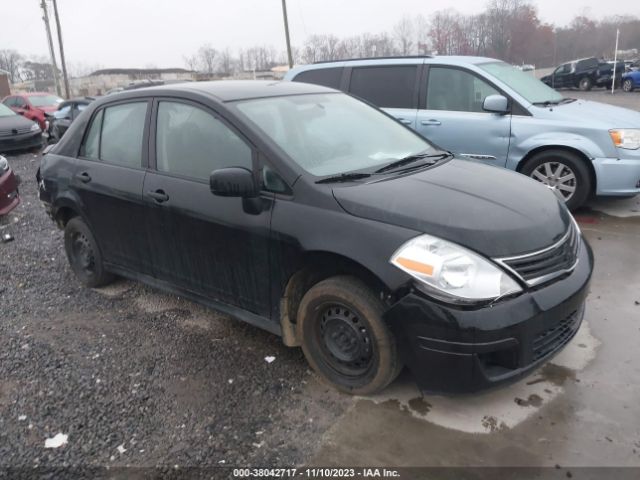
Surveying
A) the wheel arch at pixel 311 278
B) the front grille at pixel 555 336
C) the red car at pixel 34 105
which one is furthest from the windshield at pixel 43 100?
the front grille at pixel 555 336

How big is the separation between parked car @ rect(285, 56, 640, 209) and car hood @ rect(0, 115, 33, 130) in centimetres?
1008

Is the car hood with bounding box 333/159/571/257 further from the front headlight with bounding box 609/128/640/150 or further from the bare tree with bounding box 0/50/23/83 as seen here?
the bare tree with bounding box 0/50/23/83

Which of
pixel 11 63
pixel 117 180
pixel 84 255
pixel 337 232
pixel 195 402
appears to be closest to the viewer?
pixel 337 232

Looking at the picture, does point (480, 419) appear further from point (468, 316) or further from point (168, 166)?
point (168, 166)

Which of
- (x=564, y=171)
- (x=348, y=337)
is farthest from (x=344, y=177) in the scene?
(x=564, y=171)

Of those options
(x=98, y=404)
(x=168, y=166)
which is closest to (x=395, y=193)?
(x=168, y=166)

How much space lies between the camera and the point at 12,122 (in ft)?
44.5

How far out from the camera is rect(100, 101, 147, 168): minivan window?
3.98m

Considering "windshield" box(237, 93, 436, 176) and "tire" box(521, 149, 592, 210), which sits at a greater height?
"windshield" box(237, 93, 436, 176)

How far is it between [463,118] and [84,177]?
4.36 m

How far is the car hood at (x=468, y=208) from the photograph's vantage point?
267cm

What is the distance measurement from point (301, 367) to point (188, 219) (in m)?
1.22

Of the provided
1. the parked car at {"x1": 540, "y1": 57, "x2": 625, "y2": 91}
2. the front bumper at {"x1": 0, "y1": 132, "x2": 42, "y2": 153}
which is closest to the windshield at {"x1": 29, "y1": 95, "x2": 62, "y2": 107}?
the front bumper at {"x1": 0, "y1": 132, "x2": 42, "y2": 153}

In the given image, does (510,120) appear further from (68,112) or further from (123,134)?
(68,112)
